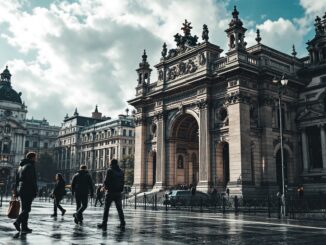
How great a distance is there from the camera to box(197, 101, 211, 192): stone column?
41.6 m

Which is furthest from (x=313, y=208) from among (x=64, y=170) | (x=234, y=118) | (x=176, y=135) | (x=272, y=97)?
(x=64, y=170)

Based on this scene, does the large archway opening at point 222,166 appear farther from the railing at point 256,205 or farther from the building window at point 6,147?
the building window at point 6,147

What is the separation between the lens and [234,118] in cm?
3956

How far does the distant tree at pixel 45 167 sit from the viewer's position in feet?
382

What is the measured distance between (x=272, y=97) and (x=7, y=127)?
99.3 metres

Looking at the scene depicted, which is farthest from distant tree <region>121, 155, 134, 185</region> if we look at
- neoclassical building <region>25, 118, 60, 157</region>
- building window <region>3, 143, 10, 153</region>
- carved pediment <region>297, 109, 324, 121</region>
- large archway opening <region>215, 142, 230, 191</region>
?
neoclassical building <region>25, 118, 60, 157</region>

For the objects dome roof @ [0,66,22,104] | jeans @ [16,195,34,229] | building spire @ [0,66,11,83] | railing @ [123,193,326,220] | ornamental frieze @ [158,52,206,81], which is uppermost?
building spire @ [0,66,11,83]

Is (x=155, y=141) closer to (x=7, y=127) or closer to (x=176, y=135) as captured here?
(x=176, y=135)

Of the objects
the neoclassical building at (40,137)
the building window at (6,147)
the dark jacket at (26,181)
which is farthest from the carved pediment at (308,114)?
the neoclassical building at (40,137)

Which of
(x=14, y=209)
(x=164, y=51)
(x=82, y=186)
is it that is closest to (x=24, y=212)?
(x=14, y=209)

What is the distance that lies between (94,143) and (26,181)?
10013 centimetres

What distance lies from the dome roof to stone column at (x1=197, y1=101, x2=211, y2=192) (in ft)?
328

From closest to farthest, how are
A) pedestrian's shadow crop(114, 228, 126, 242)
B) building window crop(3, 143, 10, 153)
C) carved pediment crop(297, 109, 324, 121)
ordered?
pedestrian's shadow crop(114, 228, 126, 242)
carved pediment crop(297, 109, 324, 121)
building window crop(3, 143, 10, 153)

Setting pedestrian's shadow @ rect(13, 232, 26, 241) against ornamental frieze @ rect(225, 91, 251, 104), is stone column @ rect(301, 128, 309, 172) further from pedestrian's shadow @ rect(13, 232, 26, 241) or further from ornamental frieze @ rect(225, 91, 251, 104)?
pedestrian's shadow @ rect(13, 232, 26, 241)
